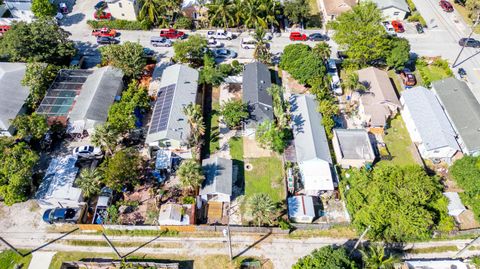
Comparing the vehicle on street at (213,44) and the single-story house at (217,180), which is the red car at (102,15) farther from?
the single-story house at (217,180)

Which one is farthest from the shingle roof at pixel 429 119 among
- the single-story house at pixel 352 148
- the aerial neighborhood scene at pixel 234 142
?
the single-story house at pixel 352 148

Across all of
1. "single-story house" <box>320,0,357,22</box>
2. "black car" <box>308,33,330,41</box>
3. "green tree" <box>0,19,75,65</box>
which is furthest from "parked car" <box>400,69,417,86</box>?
"green tree" <box>0,19,75,65</box>

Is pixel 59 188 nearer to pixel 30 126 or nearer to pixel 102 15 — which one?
pixel 30 126

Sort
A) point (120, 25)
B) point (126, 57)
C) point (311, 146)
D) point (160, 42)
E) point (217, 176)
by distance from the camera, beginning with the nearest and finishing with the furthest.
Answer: point (217, 176)
point (311, 146)
point (126, 57)
point (160, 42)
point (120, 25)

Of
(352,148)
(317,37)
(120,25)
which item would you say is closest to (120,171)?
(352,148)

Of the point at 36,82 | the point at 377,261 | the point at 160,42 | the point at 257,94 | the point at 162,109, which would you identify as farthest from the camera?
the point at 160,42
